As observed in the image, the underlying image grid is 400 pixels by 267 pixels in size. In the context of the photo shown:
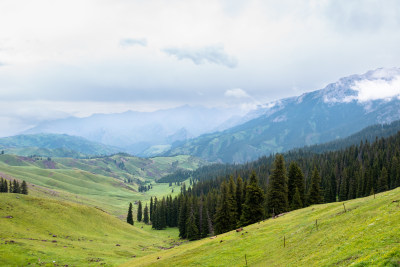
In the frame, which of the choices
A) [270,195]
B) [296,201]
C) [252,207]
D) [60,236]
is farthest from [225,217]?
[60,236]

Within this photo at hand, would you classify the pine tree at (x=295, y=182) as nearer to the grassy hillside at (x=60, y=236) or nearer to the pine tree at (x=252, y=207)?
the pine tree at (x=252, y=207)

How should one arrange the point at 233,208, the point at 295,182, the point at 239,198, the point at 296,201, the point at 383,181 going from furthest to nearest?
the point at 383,181 → the point at 239,198 → the point at 295,182 → the point at 233,208 → the point at 296,201

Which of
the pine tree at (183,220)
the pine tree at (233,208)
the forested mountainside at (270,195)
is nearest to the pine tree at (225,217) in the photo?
the forested mountainside at (270,195)

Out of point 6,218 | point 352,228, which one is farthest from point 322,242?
point 6,218

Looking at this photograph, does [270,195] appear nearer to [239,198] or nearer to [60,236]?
[239,198]

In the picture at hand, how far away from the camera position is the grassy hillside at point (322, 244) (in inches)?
751

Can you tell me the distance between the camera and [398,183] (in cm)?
9938

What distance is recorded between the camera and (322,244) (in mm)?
26766

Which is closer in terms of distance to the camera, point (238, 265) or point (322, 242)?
point (322, 242)

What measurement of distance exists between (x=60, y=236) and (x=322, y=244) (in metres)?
78.4

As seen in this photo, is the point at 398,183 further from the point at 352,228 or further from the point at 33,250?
the point at 33,250

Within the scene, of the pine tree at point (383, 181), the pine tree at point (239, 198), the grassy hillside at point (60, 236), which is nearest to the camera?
the grassy hillside at point (60, 236)

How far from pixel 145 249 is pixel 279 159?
55.4 metres

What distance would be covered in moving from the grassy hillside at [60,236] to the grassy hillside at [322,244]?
Answer: 96.9 ft
